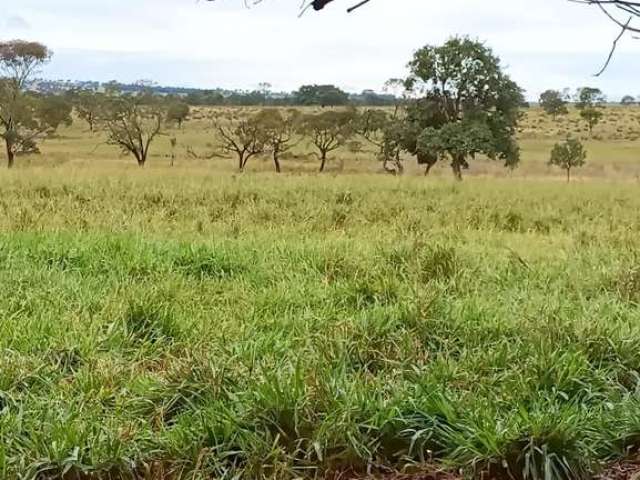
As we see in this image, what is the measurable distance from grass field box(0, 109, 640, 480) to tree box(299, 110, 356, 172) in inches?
1290

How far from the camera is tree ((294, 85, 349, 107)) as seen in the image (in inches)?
1912

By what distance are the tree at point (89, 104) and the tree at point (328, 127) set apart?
34.4 ft

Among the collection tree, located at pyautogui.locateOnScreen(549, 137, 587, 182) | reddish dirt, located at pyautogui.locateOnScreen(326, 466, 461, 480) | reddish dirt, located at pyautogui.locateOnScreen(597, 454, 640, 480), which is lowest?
tree, located at pyautogui.locateOnScreen(549, 137, 587, 182)

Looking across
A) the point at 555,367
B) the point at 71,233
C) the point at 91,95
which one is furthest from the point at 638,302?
the point at 91,95

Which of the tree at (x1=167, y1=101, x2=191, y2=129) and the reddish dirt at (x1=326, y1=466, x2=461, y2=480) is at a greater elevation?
the tree at (x1=167, y1=101, x2=191, y2=129)

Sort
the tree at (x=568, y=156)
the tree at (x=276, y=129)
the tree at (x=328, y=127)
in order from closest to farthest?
the tree at (x=568, y=156)
the tree at (x=276, y=129)
the tree at (x=328, y=127)

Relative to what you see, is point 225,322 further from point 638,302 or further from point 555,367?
point 638,302

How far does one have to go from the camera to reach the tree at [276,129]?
38438 millimetres

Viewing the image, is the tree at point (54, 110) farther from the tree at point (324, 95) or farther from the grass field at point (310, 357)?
the grass field at point (310, 357)

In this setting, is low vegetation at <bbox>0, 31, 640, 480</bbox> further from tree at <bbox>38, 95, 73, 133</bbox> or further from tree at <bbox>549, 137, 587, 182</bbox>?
tree at <bbox>38, 95, 73, 133</bbox>

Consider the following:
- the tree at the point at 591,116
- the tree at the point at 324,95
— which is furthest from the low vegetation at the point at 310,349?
the tree at the point at 591,116

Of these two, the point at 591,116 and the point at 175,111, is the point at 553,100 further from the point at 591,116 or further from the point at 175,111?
the point at 175,111

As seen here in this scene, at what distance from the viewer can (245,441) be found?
2652 mm

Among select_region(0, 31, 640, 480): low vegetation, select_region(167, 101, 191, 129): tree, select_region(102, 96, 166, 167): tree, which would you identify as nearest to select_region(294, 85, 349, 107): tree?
select_region(167, 101, 191, 129): tree
